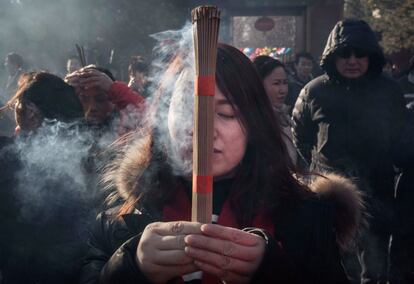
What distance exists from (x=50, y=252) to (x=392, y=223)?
10.0ft

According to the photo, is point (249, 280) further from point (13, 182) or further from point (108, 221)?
point (13, 182)

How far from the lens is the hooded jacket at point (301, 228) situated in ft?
Result: 6.70

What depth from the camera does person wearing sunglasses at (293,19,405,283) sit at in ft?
16.0

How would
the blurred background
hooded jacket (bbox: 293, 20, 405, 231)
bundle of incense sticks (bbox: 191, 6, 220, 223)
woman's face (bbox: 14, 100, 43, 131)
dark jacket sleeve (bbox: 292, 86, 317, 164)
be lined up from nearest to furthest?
bundle of incense sticks (bbox: 191, 6, 220, 223), woman's face (bbox: 14, 100, 43, 131), hooded jacket (bbox: 293, 20, 405, 231), dark jacket sleeve (bbox: 292, 86, 317, 164), the blurred background

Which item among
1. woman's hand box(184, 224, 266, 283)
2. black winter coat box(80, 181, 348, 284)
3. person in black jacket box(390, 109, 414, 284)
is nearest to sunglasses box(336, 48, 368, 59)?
person in black jacket box(390, 109, 414, 284)

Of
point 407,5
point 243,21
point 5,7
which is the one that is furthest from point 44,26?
point 407,5

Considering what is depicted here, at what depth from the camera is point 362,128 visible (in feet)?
16.0

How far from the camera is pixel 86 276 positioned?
6.83 feet

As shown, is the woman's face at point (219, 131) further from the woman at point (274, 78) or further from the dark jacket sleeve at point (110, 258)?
the woman at point (274, 78)

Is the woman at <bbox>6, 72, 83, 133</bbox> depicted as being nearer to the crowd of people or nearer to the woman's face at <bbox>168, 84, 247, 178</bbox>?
the crowd of people

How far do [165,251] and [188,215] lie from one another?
0.51m

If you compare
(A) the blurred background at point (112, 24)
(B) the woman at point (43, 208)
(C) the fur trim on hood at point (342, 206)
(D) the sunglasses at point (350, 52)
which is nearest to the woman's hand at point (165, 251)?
(C) the fur trim on hood at point (342, 206)

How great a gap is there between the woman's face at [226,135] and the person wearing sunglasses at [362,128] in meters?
2.78

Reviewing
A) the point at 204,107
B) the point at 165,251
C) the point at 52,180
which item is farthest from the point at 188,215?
the point at 52,180
